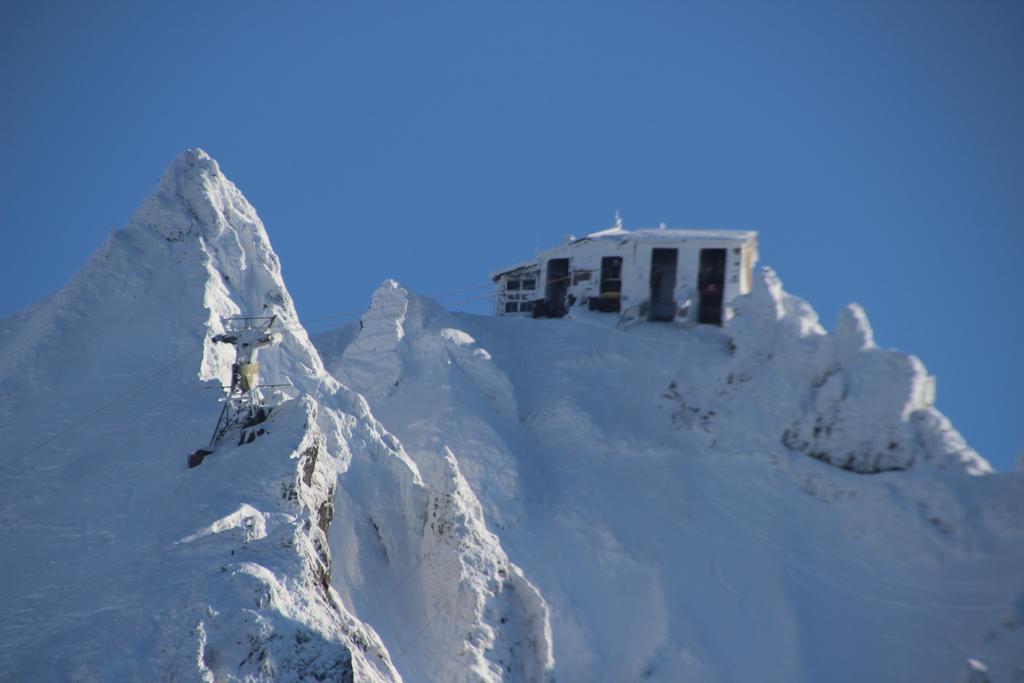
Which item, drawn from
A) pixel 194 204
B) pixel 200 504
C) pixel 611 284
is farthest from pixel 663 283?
pixel 200 504

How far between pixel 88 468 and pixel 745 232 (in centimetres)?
3178

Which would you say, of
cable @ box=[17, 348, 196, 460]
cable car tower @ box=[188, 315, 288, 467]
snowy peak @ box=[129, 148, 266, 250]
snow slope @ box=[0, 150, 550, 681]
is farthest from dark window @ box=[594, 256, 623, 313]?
cable car tower @ box=[188, 315, 288, 467]

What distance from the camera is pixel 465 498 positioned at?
104 ft

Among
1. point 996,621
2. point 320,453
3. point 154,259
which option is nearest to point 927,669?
point 996,621

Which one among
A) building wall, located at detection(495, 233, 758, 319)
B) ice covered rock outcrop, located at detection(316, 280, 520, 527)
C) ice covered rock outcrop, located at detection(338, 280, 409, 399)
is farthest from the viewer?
building wall, located at detection(495, 233, 758, 319)

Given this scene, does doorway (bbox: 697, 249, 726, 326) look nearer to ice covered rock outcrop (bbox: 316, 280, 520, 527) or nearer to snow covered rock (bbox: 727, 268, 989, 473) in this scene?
snow covered rock (bbox: 727, 268, 989, 473)

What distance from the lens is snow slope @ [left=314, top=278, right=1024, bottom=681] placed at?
32.0m

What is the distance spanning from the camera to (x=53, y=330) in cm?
2923

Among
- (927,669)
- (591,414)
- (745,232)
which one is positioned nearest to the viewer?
(927,669)

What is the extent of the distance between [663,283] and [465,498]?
19.7 meters

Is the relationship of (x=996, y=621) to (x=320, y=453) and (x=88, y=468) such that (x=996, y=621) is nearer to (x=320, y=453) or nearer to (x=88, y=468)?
(x=320, y=453)

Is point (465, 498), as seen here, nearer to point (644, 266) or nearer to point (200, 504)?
point (200, 504)

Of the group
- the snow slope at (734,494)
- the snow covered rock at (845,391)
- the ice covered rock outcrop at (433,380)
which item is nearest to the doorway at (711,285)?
the snow slope at (734,494)

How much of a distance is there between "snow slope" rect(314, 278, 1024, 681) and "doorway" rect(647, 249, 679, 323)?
14.7 ft
